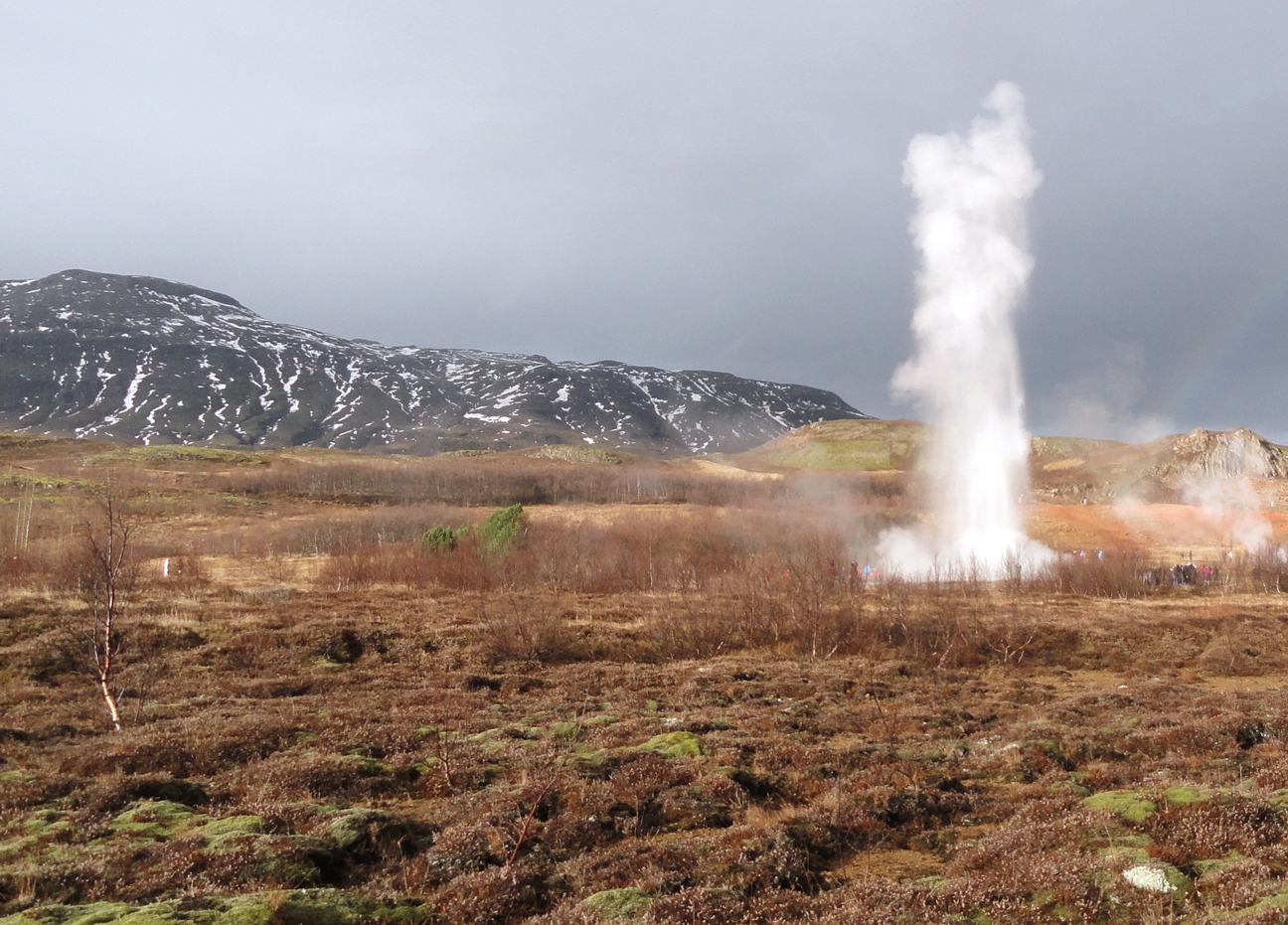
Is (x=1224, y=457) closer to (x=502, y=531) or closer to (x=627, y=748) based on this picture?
(x=502, y=531)

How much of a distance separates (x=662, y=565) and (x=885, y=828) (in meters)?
45.9

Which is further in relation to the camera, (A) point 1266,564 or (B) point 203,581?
(A) point 1266,564

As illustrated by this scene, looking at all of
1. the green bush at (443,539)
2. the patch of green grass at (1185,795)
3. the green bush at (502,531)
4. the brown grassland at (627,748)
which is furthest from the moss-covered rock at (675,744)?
the green bush at (443,539)

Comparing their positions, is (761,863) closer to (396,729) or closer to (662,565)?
(396,729)

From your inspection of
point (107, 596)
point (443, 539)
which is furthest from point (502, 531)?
point (107, 596)

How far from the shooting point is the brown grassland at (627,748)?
7953 mm

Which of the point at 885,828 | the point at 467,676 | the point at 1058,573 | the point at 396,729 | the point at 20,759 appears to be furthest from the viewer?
the point at 1058,573

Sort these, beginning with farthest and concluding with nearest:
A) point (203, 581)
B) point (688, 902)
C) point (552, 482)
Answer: point (552, 482) < point (203, 581) < point (688, 902)

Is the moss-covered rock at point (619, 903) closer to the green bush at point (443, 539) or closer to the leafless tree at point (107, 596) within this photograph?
the leafless tree at point (107, 596)

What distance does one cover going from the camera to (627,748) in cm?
1538

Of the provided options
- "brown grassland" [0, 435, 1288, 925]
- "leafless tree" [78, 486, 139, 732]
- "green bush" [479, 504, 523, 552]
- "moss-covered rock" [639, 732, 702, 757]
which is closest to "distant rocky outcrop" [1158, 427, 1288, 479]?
"brown grassland" [0, 435, 1288, 925]

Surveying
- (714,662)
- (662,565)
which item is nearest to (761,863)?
(714,662)

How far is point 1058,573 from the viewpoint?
2079 inches

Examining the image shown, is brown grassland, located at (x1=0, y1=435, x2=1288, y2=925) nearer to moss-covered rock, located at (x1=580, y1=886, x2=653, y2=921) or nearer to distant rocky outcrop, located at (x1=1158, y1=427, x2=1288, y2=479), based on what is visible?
moss-covered rock, located at (x1=580, y1=886, x2=653, y2=921)
